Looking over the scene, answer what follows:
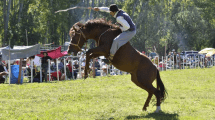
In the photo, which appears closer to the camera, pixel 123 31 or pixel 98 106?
pixel 123 31

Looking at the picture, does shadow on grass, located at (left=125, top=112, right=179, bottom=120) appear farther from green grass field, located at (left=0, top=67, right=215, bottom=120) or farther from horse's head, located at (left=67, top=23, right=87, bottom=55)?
horse's head, located at (left=67, top=23, right=87, bottom=55)

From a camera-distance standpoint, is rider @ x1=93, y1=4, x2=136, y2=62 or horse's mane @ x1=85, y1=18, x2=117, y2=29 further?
horse's mane @ x1=85, y1=18, x2=117, y2=29

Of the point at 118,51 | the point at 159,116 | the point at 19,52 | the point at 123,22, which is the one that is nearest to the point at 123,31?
the point at 123,22

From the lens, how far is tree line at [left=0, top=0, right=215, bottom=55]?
41.5 m

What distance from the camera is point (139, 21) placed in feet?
163

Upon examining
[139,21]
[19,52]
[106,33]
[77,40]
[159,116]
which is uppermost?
[139,21]

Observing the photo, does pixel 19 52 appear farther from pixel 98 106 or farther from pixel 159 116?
pixel 159 116

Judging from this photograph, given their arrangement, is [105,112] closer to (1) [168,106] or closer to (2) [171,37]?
(1) [168,106]

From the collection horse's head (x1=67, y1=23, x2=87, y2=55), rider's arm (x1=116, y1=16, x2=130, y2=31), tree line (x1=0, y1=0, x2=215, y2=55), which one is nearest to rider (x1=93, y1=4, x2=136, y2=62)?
rider's arm (x1=116, y1=16, x2=130, y2=31)

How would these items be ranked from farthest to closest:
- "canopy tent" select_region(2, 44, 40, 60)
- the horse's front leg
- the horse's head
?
"canopy tent" select_region(2, 44, 40, 60) → the horse's head → the horse's front leg

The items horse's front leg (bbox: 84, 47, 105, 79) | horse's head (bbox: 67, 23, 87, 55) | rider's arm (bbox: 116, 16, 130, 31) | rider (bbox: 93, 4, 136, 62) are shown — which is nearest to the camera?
horse's front leg (bbox: 84, 47, 105, 79)

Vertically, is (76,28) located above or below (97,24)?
below

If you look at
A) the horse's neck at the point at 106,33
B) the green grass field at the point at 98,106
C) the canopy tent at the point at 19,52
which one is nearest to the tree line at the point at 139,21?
the canopy tent at the point at 19,52

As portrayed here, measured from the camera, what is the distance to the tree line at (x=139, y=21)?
136 feet
